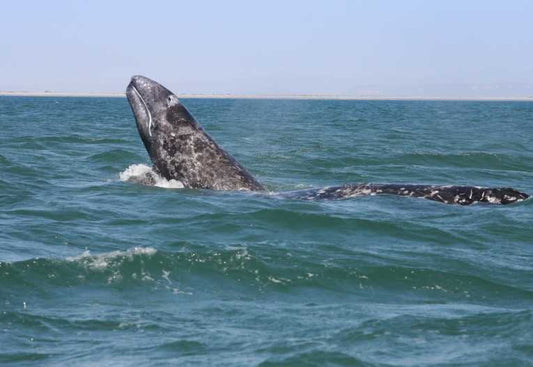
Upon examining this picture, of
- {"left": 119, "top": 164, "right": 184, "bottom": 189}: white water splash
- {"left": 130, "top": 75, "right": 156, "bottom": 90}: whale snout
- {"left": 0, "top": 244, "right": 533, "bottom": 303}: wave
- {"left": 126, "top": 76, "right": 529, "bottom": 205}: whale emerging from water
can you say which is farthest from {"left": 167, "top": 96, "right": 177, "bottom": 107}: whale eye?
{"left": 0, "top": 244, "right": 533, "bottom": 303}: wave

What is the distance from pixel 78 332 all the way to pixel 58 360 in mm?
594

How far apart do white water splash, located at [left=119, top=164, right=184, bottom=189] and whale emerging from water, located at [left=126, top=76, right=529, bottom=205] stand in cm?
9

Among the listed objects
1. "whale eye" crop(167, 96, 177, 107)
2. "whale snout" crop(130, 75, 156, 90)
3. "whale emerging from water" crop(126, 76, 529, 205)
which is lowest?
"whale emerging from water" crop(126, 76, 529, 205)

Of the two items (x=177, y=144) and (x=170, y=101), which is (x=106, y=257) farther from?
(x=170, y=101)

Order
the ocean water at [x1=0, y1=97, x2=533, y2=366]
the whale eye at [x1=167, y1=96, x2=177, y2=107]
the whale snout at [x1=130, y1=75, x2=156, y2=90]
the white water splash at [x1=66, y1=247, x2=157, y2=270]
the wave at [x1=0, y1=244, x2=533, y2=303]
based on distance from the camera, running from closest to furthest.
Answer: the ocean water at [x1=0, y1=97, x2=533, y2=366] < the wave at [x1=0, y1=244, x2=533, y2=303] < the white water splash at [x1=66, y1=247, x2=157, y2=270] < the whale eye at [x1=167, y1=96, x2=177, y2=107] < the whale snout at [x1=130, y1=75, x2=156, y2=90]

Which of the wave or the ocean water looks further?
the wave

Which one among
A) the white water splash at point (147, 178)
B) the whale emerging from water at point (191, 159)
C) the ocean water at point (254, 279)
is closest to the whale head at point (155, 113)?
the whale emerging from water at point (191, 159)

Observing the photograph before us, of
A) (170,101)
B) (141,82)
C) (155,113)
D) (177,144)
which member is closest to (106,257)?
(177,144)

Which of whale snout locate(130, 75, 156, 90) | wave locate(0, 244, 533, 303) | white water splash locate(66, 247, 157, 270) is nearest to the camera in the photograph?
wave locate(0, 244, 533, 303)

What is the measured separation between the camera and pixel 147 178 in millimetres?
14828

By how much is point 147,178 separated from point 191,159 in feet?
4.57

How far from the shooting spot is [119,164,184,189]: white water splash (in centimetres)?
1397

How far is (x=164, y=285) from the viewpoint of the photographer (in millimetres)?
8289

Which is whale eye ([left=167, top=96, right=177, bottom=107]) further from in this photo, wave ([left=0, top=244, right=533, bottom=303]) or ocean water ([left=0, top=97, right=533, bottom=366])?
wave ([left=0, top=244, right=533, bottom=303])
